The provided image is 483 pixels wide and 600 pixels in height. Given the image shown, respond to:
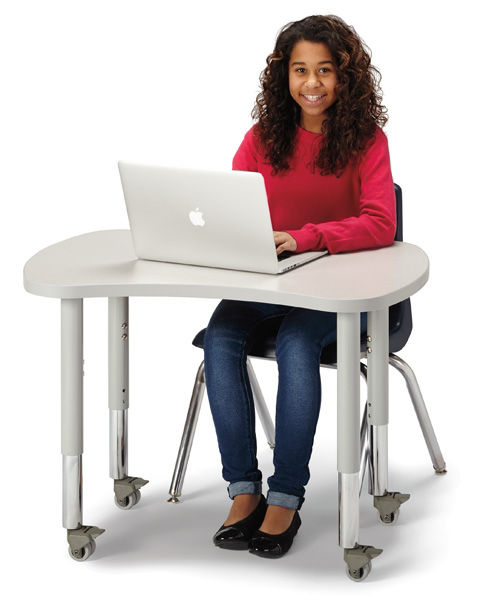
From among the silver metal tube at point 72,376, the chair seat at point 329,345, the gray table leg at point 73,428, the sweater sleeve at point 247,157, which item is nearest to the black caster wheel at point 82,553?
the gray table leg at point 73,428

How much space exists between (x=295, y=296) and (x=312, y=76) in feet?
2.57

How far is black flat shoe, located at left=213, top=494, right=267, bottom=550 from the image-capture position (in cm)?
448

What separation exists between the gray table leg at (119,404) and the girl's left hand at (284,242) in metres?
0.53

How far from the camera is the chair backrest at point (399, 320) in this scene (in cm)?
469

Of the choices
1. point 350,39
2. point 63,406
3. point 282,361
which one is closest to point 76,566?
point 63,406

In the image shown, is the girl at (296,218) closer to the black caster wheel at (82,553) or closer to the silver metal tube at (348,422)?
the silver metal tube at (348,422)

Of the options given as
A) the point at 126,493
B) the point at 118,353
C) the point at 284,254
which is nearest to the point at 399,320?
the point at 284,254

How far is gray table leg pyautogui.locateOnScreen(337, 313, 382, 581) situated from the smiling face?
2.58 ft

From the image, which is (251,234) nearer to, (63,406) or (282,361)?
(282,361)

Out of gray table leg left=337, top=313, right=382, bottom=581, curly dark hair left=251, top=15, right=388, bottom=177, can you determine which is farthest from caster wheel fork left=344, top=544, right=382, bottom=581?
curly dark hair left=251, top=15, right=388, bottom=177

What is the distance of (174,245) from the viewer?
4414 mm

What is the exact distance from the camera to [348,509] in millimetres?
4242

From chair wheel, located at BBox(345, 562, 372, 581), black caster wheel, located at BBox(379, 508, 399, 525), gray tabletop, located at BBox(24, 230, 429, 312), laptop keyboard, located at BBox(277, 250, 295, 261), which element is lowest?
chair wheel, located at BBox(345, 562, 372, 581)

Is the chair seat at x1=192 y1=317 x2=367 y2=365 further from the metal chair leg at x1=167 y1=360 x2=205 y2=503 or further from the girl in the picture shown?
the metal chair leg at x1=167 y1=360 x2=205 y2=503
